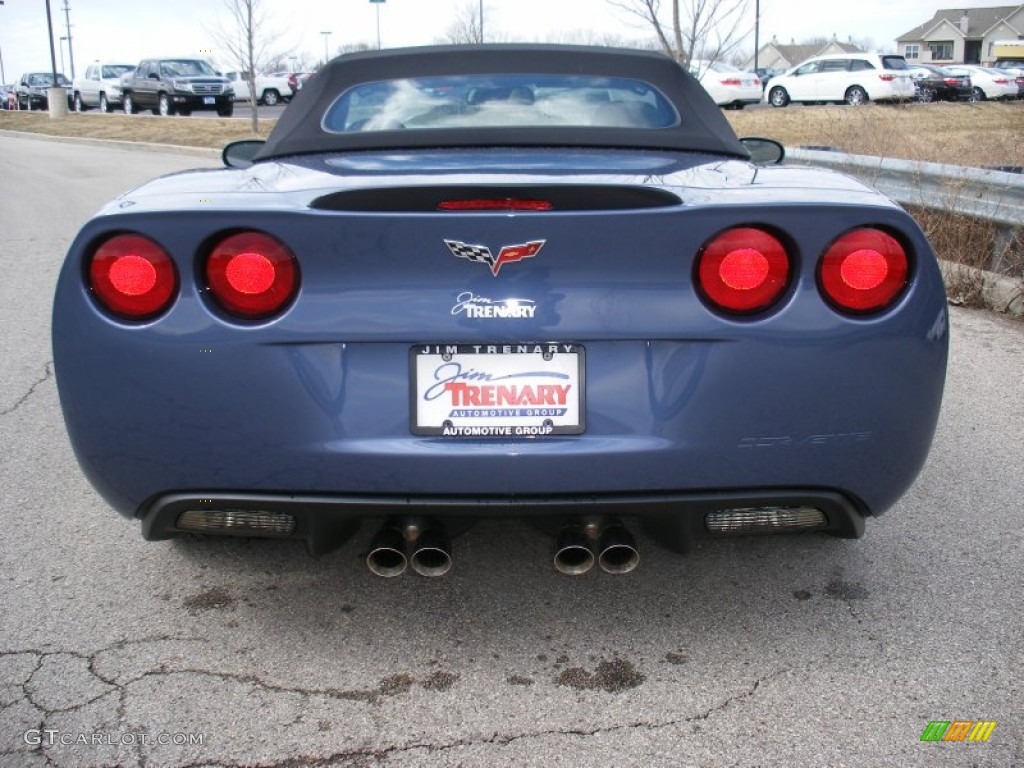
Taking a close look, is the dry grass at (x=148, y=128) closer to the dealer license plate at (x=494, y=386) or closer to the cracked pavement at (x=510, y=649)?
the cracked pavement at (x=510, y=649)

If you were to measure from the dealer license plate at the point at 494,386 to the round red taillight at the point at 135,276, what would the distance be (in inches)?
23.2

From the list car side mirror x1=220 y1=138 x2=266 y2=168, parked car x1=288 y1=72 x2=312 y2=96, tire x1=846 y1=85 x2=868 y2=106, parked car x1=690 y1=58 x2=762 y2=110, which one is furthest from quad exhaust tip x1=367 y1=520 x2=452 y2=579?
parked car x1=288 y1=72 x2=312 y2=96

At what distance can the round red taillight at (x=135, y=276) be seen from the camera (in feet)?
7.50

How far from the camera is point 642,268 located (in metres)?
2.23

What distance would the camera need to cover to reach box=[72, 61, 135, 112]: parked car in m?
35.4

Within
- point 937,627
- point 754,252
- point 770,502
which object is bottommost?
point 937,627

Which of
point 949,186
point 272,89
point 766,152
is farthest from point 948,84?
point 766,152

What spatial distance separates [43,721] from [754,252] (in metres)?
1.88

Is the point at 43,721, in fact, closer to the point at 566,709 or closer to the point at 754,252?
the point at 566,709

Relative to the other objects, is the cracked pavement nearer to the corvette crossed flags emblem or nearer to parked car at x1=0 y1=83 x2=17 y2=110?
the corvette crossed flags emblem

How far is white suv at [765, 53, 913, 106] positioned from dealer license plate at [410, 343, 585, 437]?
2598cm

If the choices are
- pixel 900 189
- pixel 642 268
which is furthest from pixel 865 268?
pixel 900 189


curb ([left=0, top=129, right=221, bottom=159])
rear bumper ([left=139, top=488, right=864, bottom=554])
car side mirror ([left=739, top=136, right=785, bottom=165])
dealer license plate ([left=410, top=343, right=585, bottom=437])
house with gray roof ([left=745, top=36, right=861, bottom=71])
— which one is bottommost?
rear bumper ([left=139, top=488, right=864, bottom=554])

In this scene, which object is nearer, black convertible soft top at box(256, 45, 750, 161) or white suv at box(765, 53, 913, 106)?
black convertible soft top at box(256, 45, 750, 161)
